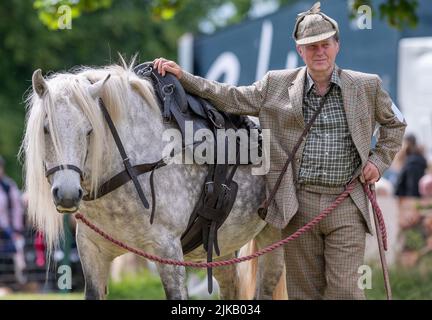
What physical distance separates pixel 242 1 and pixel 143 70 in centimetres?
2854

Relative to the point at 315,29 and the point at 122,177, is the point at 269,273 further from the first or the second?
the point at 315,29

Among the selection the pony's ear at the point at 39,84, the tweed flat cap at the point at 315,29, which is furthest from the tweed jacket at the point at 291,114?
the pony's ear at the point at 39,84

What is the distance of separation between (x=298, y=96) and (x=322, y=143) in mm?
317

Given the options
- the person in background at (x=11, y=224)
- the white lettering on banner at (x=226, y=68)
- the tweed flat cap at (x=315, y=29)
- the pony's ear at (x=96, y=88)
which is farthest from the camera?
the white lettering on banner at (x=226, y=68)

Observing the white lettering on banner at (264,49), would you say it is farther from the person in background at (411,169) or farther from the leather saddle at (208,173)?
the leather saddle at (208,173)

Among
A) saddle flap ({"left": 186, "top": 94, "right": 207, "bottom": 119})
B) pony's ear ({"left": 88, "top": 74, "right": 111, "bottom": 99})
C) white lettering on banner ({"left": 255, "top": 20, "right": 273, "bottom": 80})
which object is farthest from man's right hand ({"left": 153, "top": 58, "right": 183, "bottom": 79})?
white lettering on banner ({"left": 255, "top": 20, "right": 273, "bottom": 80})

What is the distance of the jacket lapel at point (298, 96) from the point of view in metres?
5.84

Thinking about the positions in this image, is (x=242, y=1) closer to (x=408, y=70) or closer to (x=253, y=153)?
(x=408, y=70)

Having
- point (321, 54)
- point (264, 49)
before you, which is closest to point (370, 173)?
point (321, 54)

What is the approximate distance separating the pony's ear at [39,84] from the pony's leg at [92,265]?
98cm

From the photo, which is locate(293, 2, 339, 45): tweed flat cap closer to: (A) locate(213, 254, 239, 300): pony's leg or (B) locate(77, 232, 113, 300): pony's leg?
(B) locate(77, 232, 113, 300): pony's leg

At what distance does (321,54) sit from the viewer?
5.78m
